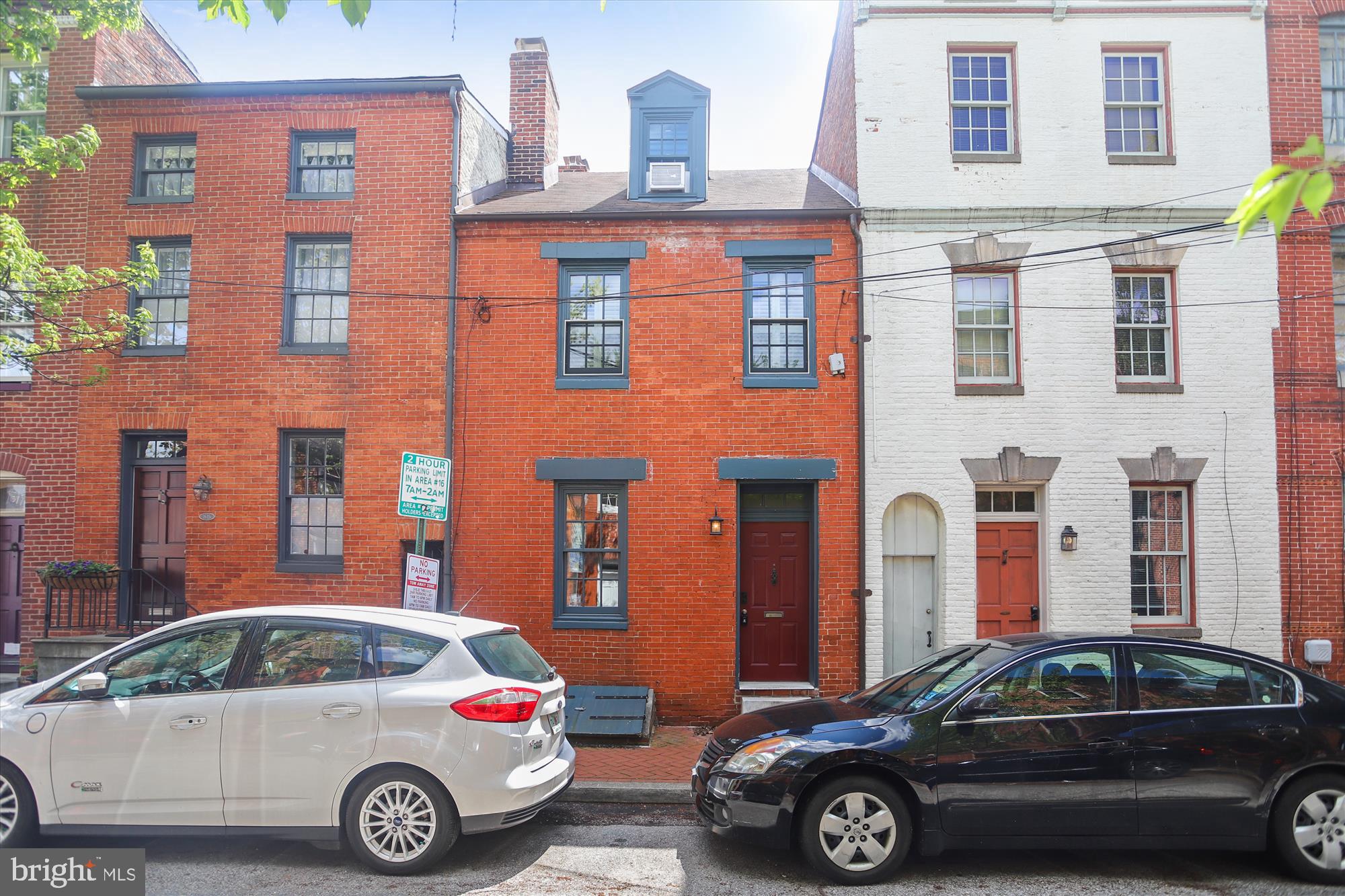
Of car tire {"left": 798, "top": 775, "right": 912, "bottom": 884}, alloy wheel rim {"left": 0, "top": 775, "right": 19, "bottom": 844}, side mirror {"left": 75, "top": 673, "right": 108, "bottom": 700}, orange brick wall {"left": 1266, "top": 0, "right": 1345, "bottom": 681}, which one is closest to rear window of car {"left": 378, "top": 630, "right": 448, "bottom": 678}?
side mirror {"left": 75, "top": 673, "right": 108, "bottom": 700}

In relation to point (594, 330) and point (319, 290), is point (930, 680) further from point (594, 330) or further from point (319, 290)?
point (319, 290)

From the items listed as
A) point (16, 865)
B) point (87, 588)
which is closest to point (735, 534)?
point (16, 865)

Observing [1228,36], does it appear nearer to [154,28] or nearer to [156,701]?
[156,701]

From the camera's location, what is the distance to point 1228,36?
10914 mm

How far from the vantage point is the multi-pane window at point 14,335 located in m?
9.73

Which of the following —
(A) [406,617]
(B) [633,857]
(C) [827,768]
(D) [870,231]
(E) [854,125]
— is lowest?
(B) [633,857]

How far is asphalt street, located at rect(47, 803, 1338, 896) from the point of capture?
5277 mm

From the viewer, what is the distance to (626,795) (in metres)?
7.33

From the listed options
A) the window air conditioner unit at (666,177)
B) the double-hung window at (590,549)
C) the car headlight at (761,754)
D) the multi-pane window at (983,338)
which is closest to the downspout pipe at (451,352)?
the double-hung window at (590,549)

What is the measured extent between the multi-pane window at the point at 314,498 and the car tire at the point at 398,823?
5914mm

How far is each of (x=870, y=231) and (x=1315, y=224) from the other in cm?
568

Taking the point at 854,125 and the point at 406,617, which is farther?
the point at 854,125

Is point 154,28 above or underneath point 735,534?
above

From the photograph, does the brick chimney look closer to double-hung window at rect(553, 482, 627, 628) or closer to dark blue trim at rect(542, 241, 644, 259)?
dark blue trim at rect(542, 241, 644, 259)
